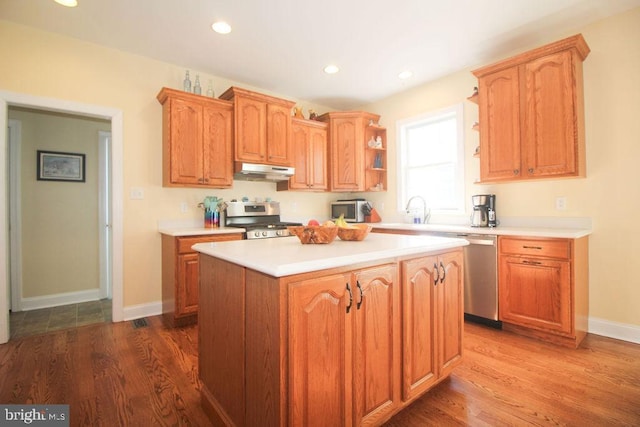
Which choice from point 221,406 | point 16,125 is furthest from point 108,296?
point 221,406

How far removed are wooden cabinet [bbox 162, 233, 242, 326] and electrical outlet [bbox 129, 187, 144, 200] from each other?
0.59m

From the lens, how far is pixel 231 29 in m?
2.73

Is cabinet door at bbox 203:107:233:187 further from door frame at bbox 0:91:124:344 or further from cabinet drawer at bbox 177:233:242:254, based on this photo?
door frame at bbox 0:91:124:344

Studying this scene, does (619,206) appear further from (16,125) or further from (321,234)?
(16,125)

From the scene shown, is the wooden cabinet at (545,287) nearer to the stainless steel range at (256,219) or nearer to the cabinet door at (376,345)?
the cabinet door at (376,345)

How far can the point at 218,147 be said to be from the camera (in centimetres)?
338

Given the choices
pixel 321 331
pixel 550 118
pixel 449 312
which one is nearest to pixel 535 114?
pixel 550 118

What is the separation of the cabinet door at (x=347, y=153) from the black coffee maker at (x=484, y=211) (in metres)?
1.59

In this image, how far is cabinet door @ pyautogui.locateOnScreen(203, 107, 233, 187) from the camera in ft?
10.8

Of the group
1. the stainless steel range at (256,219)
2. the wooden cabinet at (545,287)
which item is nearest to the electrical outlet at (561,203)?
the wooden cabinet at (545,287)

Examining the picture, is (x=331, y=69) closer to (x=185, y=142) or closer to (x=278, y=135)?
(x=278, y=135)

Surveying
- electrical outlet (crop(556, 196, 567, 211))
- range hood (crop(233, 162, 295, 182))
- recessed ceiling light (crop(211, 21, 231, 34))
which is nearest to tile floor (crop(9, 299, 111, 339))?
range hood (crop(233, 162, 295, 182))

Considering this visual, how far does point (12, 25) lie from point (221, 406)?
3557 mm

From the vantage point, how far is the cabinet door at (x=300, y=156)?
Result: 4090mm
